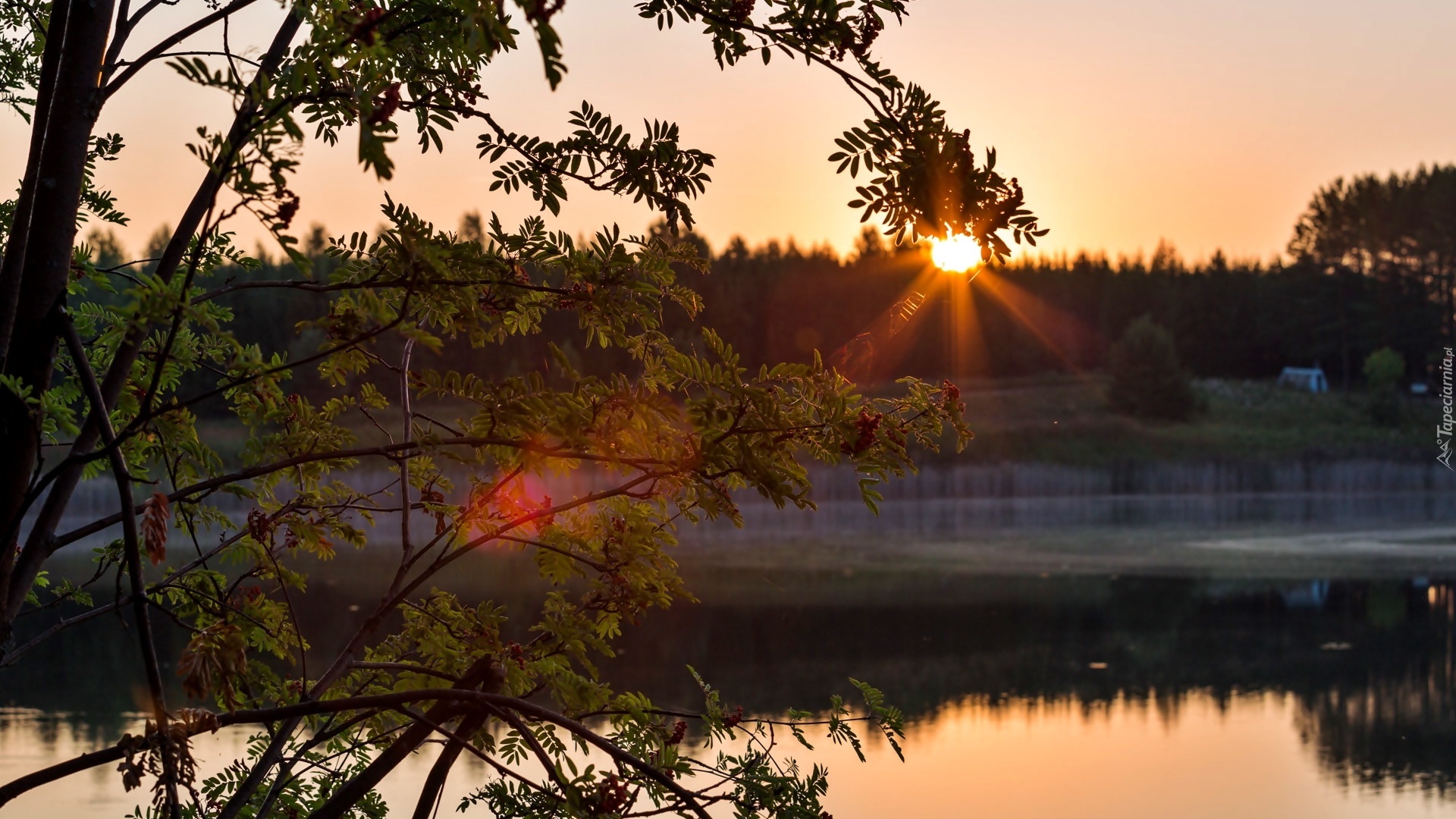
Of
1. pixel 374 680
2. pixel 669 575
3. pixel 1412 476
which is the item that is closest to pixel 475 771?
pixel 374 680

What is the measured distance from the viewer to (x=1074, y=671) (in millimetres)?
12305

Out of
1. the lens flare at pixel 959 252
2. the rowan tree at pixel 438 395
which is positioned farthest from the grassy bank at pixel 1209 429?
the lens flare at pixel 959 252

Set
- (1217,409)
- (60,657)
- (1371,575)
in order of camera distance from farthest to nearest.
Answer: (1217,409) < (1371,575) < (60,657)

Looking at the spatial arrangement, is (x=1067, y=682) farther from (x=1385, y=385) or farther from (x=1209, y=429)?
(x=1385, y=385)

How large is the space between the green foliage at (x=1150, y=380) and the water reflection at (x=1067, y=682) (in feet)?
73.6

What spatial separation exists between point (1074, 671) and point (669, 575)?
A: 34.0 feet

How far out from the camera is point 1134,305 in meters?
55.2

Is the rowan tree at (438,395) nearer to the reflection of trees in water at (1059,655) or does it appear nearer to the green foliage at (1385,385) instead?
the reflection of trees in water at (1059,655)

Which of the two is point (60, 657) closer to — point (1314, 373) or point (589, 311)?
point (589, 311)

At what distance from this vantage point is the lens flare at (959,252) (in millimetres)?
1993

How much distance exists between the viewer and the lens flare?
199 cm

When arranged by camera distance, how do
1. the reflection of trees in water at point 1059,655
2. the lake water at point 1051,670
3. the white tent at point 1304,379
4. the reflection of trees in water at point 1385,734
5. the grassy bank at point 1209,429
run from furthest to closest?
the white tent at point 1304,379
the grassy bank at point 1209,429
the reflection of trees in water at point 1059,655
the reflection of trees in water at point 1385,734
the lake water at point 1051,670

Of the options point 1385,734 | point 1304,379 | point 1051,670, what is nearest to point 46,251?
point 1385,734

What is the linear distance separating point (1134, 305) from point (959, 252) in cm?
5580
